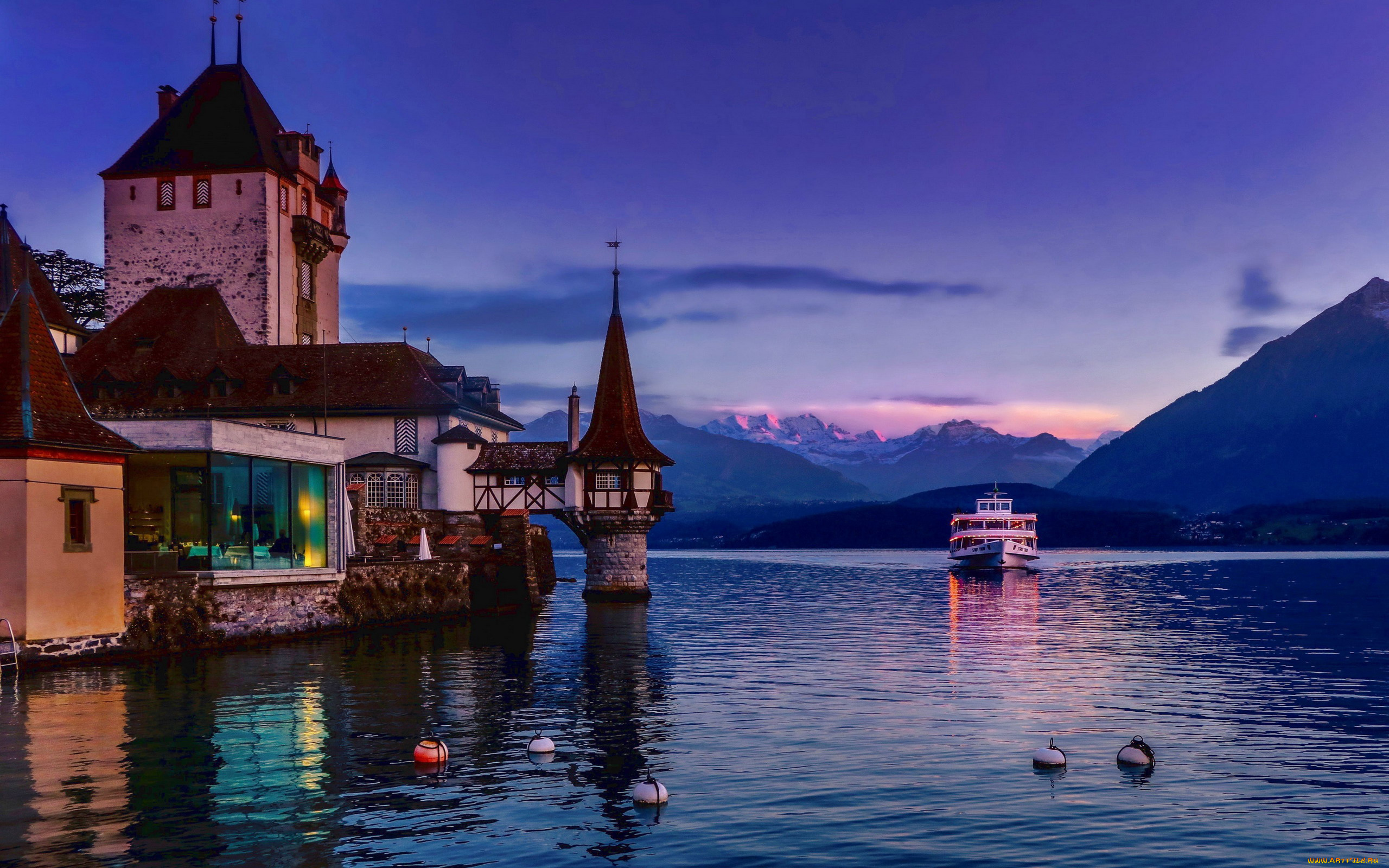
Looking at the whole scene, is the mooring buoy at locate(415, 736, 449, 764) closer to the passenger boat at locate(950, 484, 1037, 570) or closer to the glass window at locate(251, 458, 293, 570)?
the glass window at locate(251, 458, 293, 570)

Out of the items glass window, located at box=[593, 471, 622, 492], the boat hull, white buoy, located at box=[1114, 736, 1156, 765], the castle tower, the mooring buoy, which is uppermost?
the castle tower

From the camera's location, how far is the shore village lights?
37.1 metres

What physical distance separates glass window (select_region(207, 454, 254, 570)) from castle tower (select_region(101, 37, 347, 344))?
3442cm

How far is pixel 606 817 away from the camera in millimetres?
18000

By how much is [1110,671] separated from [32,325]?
36538 mm

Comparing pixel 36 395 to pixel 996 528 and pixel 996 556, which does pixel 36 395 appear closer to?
pixel 996 556

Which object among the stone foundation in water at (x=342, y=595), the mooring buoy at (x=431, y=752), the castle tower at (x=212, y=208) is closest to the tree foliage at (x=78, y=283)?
the castle tower at (x=212, y=208)

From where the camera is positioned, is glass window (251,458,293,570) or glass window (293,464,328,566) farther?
glass window (293,464,328,566)

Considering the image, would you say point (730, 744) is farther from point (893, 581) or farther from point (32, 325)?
point (893, 581)

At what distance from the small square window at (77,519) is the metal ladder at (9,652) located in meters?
2.83

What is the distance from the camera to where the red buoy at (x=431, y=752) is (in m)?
21.3

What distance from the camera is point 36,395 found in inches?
1379

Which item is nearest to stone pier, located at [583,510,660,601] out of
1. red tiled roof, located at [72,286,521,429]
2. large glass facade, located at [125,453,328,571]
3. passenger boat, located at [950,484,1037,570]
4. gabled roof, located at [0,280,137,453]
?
red tiled roof, located at [72,286,521,429]

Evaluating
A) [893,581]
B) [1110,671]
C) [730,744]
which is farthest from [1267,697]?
[893,581]
